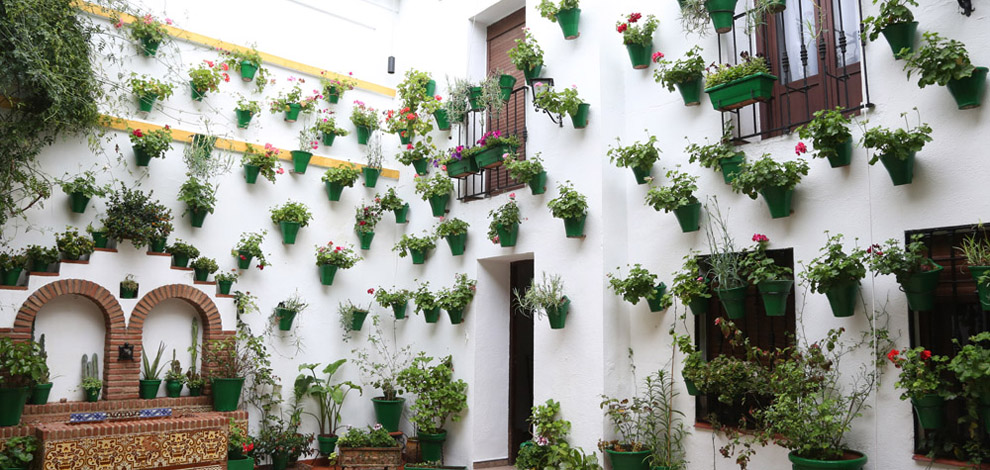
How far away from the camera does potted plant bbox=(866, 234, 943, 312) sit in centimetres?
446

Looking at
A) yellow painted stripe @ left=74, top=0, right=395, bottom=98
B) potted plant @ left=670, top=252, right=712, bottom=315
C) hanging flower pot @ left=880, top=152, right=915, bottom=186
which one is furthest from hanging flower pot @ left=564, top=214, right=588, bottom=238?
yellow painted stripe @ left=74, top=0, right=395, bottom=98

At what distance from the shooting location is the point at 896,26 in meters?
4.76

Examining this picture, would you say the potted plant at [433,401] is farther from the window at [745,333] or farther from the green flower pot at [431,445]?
the window at [745,333]

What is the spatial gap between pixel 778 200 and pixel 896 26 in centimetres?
142

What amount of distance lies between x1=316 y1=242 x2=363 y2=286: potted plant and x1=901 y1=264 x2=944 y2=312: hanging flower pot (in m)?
6.17

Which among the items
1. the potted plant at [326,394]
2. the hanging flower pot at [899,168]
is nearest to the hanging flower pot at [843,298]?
the hanging flower pot at [899,168]

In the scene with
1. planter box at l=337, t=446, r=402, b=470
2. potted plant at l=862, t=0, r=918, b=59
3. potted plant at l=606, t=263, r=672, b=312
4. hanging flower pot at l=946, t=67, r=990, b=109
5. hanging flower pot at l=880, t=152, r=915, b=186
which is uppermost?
potted plant at l=862, t=0, r=918, b=59

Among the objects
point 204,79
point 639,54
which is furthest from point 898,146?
point 204,79

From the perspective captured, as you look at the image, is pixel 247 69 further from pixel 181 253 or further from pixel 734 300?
pixel 734 300

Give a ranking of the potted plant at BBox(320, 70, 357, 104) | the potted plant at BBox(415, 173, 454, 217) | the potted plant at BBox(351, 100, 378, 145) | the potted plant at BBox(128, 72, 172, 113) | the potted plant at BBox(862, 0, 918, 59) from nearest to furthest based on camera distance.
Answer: the potted plant at BBox(862, 0, 918, 59) → the potted plant at BBox(128, 72, 172, 113) → the potted plant at BBox(415, 173, 454, 217) → the potted plant at BBox(320, 70, 357, 104) → the potted plant at BBox(351, 100, 378, 145)

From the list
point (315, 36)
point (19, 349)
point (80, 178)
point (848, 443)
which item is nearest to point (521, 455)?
point (848, 443)

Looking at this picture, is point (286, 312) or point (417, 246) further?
point (417, 246)

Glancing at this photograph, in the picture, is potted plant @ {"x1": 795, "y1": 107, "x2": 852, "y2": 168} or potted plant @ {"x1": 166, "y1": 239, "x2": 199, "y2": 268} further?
potted plant @ {"x1": 166, "y1": 239, "x2": 199, "y2": 268}

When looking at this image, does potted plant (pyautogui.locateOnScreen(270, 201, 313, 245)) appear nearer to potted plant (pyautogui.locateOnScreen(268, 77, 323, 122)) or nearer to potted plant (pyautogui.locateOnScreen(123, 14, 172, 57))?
potted plant (pyautogui.locateOnScreen(268, 77, 323, 122))
